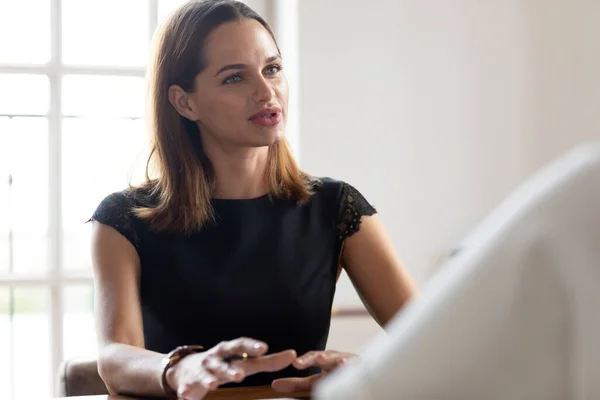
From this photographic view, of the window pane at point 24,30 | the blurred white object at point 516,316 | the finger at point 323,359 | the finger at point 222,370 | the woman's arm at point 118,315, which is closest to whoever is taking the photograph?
the blurred white object at point 516,316

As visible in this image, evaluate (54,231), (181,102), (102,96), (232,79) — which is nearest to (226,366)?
(232,79)

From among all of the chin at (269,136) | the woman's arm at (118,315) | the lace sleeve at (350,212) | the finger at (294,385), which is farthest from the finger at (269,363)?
the lace sleeve at (350,212)

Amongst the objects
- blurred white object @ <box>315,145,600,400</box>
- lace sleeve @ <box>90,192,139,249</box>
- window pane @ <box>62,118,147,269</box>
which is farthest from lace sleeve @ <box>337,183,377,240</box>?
window pane @ <box>62,118,147,269</box>

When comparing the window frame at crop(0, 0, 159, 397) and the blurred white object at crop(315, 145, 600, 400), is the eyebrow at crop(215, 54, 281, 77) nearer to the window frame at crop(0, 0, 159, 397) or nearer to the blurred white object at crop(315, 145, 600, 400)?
the blurred white object at crop(315, 145, 600, 400)

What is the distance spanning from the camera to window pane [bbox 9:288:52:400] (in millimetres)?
3303

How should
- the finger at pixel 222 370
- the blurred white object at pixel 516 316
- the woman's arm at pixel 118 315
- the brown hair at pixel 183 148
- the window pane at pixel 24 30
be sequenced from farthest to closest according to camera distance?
the window pane at pixel 24 30
the brown hair at pixel 183 148
the woman's arm at pixel 118 315
the finger at pixel 222 370
the blurred white object at pixel 516 316

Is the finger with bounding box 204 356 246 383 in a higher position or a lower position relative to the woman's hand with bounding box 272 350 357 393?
higher

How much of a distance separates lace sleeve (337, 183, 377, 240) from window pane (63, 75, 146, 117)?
166 cm

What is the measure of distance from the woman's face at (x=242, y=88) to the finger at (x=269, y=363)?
2.46 ft

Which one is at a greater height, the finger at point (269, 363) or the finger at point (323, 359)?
the finger at point (269, 363)

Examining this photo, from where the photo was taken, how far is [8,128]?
333 centimetres

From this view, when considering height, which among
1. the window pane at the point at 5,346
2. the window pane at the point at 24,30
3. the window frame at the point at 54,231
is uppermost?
the window pane at the point at 24,30

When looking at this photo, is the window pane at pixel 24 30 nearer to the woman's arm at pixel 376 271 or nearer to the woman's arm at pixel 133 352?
the woman's arm at pixel 133 352

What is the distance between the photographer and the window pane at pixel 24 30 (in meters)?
3.32
